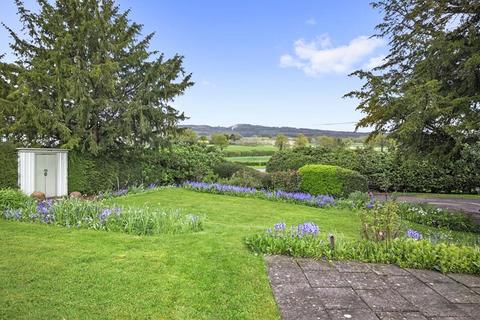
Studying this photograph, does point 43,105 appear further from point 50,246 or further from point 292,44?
point 292,44

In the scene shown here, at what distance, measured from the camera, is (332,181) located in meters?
12.2

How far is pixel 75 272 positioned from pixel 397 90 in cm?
671

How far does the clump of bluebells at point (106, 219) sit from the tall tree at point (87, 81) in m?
5.41

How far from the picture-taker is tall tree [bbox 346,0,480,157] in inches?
249

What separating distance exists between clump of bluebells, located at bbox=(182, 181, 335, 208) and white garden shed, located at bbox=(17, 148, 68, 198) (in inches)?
171

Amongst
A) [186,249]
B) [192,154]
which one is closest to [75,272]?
[186,249]

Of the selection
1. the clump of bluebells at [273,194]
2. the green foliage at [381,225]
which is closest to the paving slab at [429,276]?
the green foliage at [381,225]

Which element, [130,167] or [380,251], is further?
[130,167]

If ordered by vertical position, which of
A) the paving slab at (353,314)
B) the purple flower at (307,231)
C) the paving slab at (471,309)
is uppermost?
the purple flower at (307,231)

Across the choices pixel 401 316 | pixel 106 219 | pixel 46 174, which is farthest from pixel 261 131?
pixel 401 316

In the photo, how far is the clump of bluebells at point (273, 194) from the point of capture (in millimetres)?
10680

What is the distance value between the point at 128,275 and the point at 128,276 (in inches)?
1.1

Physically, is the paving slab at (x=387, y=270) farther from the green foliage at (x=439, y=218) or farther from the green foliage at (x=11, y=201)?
the green foliage at (x=11, y=201)

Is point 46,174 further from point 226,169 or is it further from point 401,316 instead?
point 401,316
